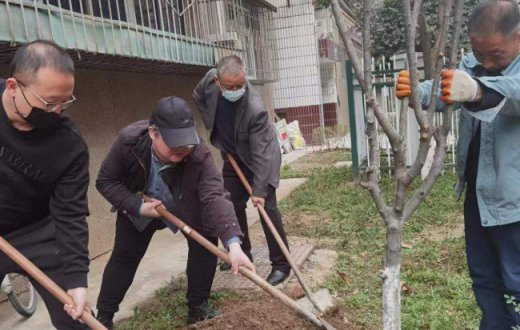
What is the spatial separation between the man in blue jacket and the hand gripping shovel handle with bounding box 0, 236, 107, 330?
1610 mm

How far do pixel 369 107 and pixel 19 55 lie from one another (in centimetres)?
140

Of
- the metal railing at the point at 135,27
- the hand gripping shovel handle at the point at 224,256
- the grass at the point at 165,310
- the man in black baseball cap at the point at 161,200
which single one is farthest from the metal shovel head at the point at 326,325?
the metal railing at the point at 135,27

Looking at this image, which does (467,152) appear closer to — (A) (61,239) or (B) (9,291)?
(A) (61,239)

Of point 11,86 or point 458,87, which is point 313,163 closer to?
point 458,87

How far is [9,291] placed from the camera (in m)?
3.41

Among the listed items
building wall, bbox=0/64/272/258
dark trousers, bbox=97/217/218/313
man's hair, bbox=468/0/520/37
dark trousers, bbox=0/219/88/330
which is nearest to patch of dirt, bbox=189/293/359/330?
dark trousers, bbox=97/217/218/313

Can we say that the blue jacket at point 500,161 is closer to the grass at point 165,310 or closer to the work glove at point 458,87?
the work glove at point 458,87

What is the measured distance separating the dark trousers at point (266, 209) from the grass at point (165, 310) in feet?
1.46

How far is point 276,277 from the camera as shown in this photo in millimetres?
3785

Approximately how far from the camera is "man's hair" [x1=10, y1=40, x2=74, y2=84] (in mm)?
1922

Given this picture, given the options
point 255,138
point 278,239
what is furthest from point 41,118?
point 278,239

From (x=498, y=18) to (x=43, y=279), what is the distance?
2097 millimetres

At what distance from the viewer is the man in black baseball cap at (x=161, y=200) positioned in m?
2.78

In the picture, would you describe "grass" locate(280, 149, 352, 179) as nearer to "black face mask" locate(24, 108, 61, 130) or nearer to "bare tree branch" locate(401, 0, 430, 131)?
"bare tree branch" locate(401, 0, 430, 131)
